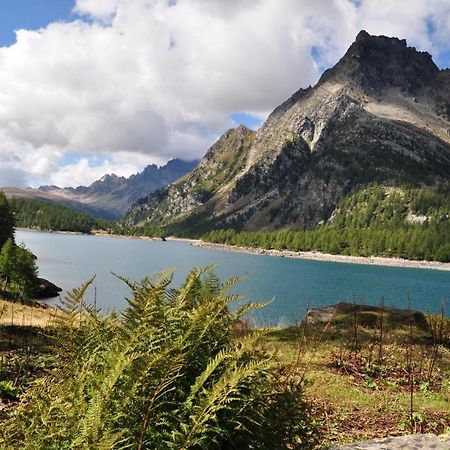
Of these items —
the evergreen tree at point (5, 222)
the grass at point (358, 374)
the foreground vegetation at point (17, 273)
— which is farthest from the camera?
the evergreen tree at point (5, 222)

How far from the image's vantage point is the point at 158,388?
343 centimetres

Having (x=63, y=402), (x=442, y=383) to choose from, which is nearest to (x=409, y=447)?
(x=63, y=402)

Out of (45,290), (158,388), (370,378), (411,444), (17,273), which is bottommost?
(45,290)

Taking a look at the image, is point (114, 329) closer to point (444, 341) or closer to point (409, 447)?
point (409, 447)

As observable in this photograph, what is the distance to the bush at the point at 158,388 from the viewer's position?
3.43 m

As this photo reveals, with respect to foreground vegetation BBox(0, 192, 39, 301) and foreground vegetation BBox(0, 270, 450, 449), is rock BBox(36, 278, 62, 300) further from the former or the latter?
foreground vegetation BBox(0, 270, 450, 449)

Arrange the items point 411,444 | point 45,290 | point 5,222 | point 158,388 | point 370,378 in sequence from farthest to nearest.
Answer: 1. point 5,222
2. point 45,290
3. point 370,378
4. point 411,444
5. point 158,388

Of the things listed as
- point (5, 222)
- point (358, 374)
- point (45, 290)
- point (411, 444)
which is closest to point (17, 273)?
point (45, 290)

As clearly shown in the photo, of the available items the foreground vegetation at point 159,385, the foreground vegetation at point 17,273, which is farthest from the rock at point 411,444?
the foreground vegetation at point 17,273

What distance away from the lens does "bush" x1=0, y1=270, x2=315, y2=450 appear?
11.2 ft

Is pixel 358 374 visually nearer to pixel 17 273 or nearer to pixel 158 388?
pixel 158 388

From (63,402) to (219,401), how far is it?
1461mm

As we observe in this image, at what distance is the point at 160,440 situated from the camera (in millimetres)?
3459

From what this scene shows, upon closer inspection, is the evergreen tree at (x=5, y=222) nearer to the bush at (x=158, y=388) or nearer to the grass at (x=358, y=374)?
the grass at (x=358, y=374)
